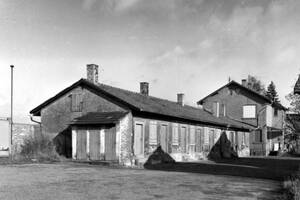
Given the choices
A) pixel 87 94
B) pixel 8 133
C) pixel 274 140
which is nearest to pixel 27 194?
pixel 87 94

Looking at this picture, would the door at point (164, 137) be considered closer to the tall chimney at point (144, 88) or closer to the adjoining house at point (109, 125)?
the adjoining house at point (109, 125)

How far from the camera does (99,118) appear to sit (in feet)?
76.8

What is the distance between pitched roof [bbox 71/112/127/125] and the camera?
74.7 feet

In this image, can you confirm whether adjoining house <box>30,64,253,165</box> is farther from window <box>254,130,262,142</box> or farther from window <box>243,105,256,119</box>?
window <box>254,130,262,142</box>

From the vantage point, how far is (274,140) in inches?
1860

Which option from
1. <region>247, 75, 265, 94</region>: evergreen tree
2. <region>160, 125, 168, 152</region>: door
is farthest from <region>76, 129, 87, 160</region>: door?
<region>247, 75, 265, 94</region>: evergreen tree

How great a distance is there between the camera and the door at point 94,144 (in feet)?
76.0

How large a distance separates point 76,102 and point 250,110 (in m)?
24.4

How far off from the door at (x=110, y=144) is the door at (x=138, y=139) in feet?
4.77

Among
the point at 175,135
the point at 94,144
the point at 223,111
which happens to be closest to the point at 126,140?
the point at 94,144

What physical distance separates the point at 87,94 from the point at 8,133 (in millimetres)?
8330

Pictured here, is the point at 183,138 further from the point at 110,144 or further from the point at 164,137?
the point at 110,144

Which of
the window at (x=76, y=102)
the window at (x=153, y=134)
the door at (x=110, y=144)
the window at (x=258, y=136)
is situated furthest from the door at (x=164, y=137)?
the window at (x=258, y=136)

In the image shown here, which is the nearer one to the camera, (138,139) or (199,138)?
(138,139)
